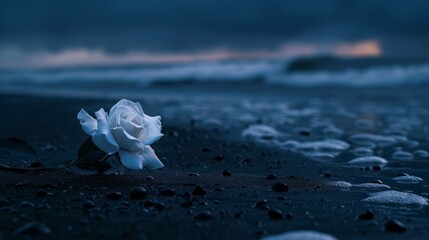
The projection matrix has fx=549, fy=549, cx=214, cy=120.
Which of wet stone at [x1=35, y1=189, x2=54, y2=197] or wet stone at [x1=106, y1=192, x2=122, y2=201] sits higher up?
wet stone at [x1=106, y1=192, x2=122, y2=201]

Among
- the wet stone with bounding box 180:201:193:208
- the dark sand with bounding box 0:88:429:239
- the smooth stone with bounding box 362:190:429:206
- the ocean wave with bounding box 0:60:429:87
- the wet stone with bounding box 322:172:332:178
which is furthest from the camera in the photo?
the ocean wave with bounding box 0:60:429:87

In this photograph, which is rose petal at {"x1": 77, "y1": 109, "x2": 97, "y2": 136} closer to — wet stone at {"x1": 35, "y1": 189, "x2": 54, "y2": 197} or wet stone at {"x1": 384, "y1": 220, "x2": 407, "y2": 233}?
wet stone at {"x1": 35, "y1": 189, "x2": 54, "y2": 197}

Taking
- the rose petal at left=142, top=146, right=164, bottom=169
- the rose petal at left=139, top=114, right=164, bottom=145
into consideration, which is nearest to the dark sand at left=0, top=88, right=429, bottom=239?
the rose petal at left=142, top=146, right=164, bottom=169

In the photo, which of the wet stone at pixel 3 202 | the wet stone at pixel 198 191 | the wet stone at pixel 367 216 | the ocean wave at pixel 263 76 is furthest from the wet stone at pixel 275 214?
the ocean wave at pixel 263 76

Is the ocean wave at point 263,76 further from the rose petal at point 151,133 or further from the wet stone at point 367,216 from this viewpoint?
the wet stone at point 367,216

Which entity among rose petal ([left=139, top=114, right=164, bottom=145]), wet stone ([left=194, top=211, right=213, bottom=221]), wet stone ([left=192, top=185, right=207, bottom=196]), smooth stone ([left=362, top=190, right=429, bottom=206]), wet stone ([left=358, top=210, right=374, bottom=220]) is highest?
rose petal ([left=139, top=114, right=164, bottom=145])

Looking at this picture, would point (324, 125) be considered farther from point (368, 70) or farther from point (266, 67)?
point (266, 67)
